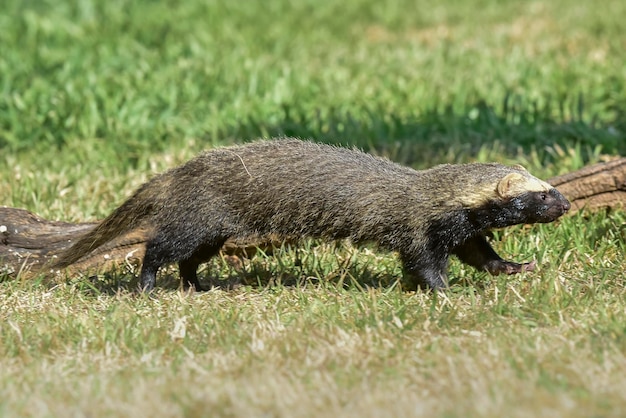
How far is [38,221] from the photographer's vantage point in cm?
616

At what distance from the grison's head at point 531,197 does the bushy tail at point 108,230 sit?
1972 mm

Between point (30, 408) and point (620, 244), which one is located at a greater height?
point (30, 408)

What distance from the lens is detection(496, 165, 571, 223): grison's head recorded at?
17.7ft

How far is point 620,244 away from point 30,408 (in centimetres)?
359

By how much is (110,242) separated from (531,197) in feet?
8.00

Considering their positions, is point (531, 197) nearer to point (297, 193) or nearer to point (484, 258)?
point (484, 258)

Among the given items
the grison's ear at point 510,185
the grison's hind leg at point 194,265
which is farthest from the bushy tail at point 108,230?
the grison's ear at point 510,185

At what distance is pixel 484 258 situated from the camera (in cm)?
570

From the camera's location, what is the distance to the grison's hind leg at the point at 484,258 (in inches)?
221

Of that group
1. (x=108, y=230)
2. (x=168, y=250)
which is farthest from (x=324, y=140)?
(x=168, y=250)

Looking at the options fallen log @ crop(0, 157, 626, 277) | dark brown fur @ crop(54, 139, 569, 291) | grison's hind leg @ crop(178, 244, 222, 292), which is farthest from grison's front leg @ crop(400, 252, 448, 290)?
grison's hind leg @ crop(178, 244, 222, 292)

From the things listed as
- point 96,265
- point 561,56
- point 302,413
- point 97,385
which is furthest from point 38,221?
point 561,56

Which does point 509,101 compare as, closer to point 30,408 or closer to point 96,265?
point 96,265

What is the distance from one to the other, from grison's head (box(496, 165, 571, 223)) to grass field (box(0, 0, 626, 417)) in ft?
1.14
